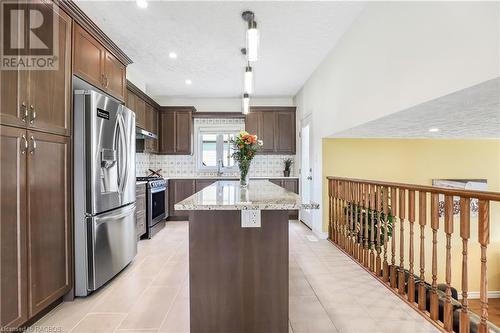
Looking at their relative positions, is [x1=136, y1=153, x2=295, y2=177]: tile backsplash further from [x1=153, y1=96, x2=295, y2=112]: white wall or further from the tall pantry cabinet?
the tall pantry cabinet

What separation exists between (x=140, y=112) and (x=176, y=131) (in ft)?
4.10

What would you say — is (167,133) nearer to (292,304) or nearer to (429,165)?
(292,304)

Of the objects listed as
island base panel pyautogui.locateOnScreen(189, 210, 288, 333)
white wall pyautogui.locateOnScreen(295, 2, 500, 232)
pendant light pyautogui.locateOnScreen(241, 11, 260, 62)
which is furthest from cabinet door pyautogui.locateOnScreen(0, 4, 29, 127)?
white wall pyautogui.locateOnScreen(295, 2, 500, 232)

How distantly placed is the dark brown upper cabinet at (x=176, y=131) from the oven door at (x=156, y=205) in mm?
1057

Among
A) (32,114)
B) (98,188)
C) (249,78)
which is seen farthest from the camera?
(249,78)

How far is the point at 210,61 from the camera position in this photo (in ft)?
13.6

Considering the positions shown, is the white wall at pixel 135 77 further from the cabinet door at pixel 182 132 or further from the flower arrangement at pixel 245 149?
the flower arrangement at pixel 245 149

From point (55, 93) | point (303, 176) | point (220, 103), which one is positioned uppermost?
point (220, 103)

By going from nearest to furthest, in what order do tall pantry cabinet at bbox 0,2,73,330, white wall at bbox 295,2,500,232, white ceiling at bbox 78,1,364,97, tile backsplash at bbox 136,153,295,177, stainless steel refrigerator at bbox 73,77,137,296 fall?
white wall at bbox 295,2,500,232, tall pantry cabinet at bbox 0,2,73,330, stainless steel refrigerator at bbox 73,77,137,296, white ceiling at bbox 78,1,364,97, tile backsplash at bbox 136,153,295,177

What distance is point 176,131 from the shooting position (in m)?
5.94

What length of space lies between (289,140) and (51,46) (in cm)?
472

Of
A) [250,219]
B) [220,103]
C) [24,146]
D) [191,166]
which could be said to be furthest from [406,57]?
[191,166]

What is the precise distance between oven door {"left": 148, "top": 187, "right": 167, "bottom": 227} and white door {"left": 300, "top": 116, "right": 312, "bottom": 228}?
9.05 feet

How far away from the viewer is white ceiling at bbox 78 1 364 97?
2783 millimetres
